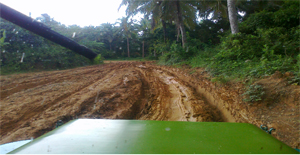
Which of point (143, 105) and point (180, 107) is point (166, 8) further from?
point (180, 107)

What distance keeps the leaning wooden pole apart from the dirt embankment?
5.06 meters

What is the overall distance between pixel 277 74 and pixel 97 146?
3.74m

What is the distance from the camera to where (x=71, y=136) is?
3.51 ft

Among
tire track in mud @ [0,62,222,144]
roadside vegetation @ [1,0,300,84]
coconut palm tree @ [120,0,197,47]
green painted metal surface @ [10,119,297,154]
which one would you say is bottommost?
tire track in mud @ [0,62,222,144]

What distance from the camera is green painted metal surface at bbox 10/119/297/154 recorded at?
34.4 inches

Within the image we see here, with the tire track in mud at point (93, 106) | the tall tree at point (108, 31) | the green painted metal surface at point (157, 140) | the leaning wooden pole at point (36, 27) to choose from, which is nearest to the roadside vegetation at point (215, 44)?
the leaning wooden pole at point (36, 27)

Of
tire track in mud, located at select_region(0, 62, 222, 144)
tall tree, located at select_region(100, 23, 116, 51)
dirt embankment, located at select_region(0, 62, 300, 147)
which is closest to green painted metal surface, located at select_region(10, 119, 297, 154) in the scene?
dirt embankment, located at select_region(0, 62, 300, 147)

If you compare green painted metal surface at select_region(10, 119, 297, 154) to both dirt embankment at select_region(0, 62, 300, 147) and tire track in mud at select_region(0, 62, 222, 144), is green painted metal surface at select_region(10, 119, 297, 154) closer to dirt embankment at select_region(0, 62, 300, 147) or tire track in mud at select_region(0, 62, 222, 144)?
dirt embankment at select_region(0, 62, 300, 147)

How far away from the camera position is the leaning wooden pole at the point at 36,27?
8227 mm

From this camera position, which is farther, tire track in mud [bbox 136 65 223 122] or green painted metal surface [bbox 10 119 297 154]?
tire track in mud [bbox 136 65 223 122]

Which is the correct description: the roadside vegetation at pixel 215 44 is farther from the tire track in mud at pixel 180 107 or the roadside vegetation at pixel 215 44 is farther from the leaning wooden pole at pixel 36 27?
the tire track in mud at pixel 180 107

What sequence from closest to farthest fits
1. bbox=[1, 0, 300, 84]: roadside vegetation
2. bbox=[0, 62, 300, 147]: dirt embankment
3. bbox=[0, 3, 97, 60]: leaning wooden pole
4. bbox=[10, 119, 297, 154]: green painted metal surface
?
bbox=[10, 119, 297, 154]: green painted metal surface < bbox=[0, 62, 300, 147]: dirt embankment < bbox=[1, 0, 300, 84]: roadside vegetation < bbox=[0, 3, 97, 60]: leaning wooden pole

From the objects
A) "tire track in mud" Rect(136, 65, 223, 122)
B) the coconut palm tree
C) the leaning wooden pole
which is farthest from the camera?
the coconut palm tree

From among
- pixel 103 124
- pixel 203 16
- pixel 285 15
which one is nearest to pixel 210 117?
pixel 103 124
